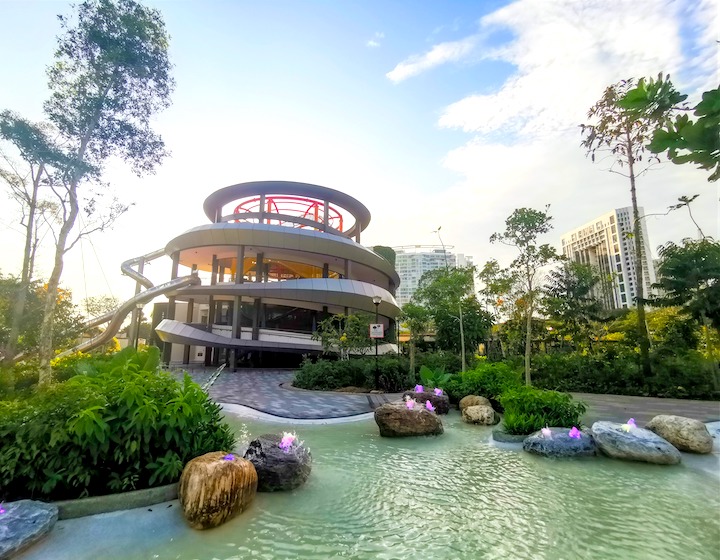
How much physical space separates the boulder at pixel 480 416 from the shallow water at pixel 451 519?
281 cm

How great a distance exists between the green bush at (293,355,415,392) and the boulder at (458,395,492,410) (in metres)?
4.63

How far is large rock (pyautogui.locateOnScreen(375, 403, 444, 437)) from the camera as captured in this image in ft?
23.2

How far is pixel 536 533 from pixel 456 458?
96.6 inches

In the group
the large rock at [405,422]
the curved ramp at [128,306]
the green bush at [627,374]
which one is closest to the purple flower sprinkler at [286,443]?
the large rock at [405,422]

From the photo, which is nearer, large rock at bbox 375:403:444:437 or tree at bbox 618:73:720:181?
tree at bbox 618:73:720:181

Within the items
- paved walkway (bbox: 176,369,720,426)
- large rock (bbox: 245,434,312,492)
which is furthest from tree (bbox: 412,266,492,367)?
large rock (bbox: 245,434,312,492)

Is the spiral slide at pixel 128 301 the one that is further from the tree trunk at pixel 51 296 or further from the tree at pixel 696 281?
the tree at pixel 696 281

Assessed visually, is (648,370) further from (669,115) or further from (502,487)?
(669,115)

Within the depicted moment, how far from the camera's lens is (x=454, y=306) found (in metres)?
17.6

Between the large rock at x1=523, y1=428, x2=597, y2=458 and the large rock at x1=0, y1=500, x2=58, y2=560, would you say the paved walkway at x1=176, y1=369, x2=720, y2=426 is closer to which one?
the large rock at x1=523, y1=428, x2=597, y2=458

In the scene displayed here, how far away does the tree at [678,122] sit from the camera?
140 cm

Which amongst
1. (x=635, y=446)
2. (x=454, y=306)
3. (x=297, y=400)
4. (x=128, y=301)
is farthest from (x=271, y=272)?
(x=635, y=446)

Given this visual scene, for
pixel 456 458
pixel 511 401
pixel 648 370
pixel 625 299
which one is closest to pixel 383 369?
pixel 511 401

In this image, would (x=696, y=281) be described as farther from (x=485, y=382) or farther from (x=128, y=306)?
(x=128, y=306)
